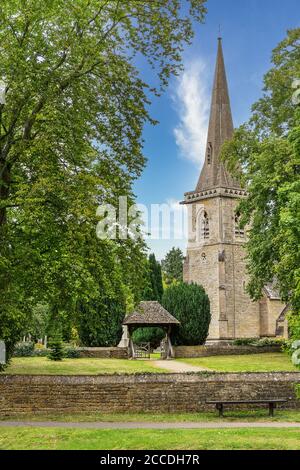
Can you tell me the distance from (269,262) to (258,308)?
98.1 feet

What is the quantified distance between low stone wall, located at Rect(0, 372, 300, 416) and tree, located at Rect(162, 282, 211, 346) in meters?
26.8

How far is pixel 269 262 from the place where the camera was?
94.9ft

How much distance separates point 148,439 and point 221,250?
46.0 m

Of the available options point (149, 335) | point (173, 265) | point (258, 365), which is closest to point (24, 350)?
point (149, 335)

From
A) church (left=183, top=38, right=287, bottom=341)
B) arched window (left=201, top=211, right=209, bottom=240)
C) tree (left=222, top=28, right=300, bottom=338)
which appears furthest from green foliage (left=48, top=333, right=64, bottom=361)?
arched window (left=201, top=211, right=209, bottom=240)

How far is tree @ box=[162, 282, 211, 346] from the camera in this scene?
1729 inches

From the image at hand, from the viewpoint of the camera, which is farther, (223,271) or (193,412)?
(223,271)

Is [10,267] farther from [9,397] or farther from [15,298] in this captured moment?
[9,397]

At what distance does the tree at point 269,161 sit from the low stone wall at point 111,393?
8302 millimetres

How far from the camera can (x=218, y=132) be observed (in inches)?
2386

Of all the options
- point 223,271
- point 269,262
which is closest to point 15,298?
point 269,262

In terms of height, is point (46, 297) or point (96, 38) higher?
point (96, 38)

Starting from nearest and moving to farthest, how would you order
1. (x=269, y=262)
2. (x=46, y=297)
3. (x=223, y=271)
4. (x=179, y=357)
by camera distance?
1. (x=46, y=297)
2. (x=269, y=262)
3. (x=179, y=357)
4. (x=223, y=271)

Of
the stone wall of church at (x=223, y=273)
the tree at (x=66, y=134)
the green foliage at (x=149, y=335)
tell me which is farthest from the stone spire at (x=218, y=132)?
the tree at (x=66, y=134)
